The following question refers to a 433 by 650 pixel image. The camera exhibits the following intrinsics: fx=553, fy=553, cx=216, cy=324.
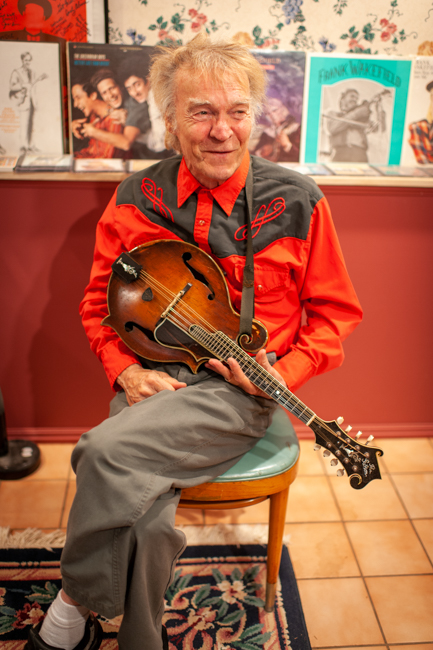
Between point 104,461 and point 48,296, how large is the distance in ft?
3.47

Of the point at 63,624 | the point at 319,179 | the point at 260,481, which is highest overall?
the point at 319,179

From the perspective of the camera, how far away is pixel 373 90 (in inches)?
80.1

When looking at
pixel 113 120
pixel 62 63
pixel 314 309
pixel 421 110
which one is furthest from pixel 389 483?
pixel 62 63

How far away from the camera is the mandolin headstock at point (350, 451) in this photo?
1367 mm

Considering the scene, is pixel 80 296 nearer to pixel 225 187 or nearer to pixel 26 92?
pixel 26 92

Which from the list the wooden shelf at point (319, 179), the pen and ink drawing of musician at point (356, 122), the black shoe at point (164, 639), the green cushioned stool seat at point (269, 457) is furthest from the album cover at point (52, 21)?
the black shoe at point (164, 639)

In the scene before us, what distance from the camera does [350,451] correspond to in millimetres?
1374

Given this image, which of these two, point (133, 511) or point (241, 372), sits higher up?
point (241, 372)

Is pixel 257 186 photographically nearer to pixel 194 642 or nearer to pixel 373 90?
pixel 373 90

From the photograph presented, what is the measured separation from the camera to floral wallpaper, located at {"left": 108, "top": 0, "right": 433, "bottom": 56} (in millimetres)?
2002

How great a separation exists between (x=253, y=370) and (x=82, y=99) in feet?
4.02

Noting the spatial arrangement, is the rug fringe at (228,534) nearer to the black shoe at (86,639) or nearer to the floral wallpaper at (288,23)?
the black shoe at (86,639)

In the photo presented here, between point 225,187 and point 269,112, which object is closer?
point 225,187

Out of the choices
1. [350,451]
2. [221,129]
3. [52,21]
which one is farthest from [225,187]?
[52,21]
